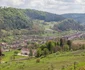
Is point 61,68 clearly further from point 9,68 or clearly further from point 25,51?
point 25,51

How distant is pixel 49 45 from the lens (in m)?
Result: 120

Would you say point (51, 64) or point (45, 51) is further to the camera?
point (45, 51)

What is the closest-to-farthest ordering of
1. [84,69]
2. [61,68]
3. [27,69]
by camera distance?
[84,69], [61,68], [27,69]

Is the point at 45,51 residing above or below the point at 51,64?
above

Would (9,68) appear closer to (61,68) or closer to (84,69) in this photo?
(61,68)

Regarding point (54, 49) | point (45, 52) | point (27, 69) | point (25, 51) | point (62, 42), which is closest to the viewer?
point (27, 69)

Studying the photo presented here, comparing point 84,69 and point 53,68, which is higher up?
point 84,69

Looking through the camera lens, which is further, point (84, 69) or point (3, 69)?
point (3, 69)

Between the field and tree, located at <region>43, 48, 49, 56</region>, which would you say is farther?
tree, located at <region>43, 48, 49, 56</region>

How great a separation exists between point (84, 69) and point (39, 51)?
7710 cm

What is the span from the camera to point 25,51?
5955 inches

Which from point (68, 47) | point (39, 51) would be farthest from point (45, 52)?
point (68, 47)

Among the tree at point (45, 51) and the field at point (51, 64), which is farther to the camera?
the tree at point (45, 51)

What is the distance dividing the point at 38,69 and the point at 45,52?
143 ft
